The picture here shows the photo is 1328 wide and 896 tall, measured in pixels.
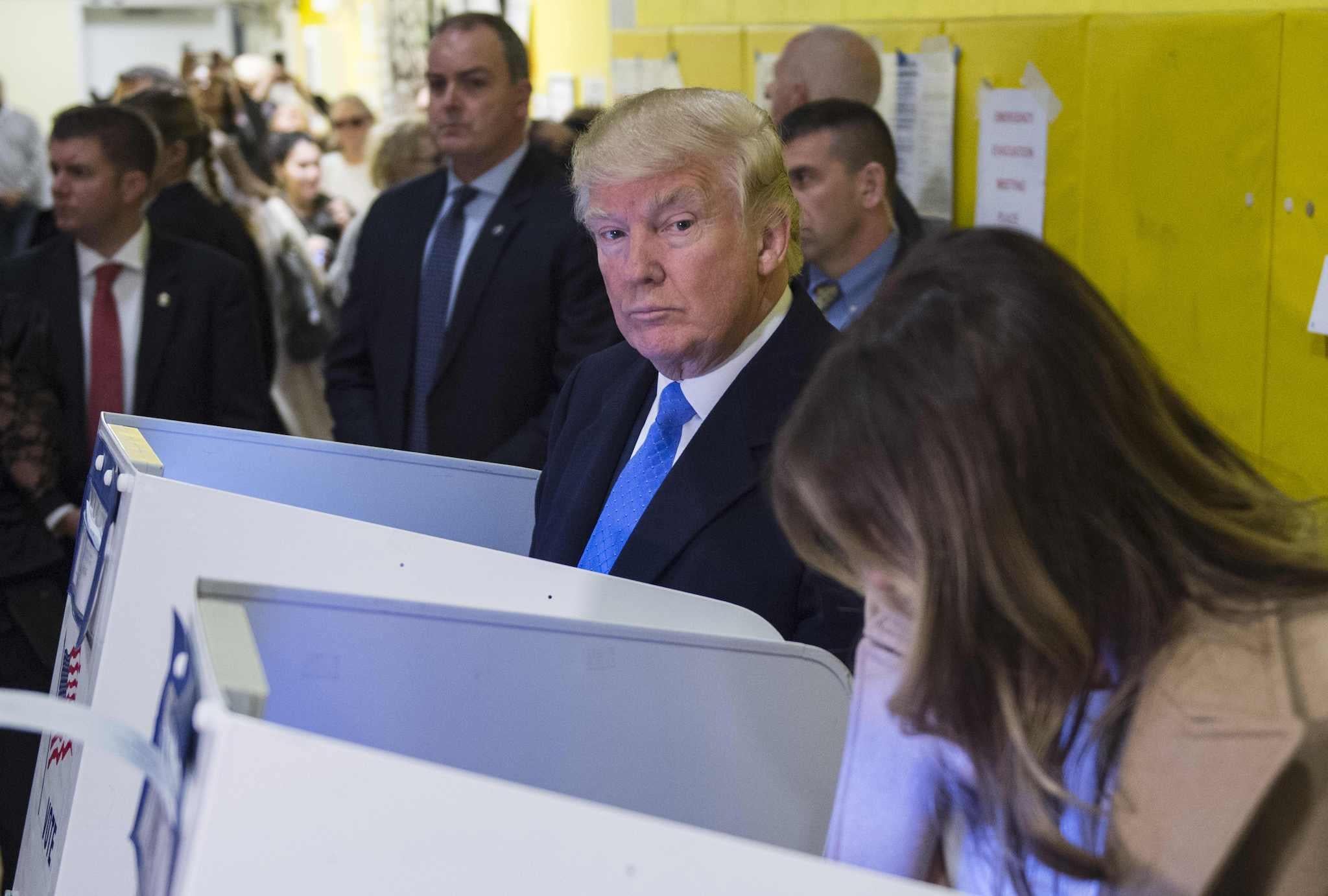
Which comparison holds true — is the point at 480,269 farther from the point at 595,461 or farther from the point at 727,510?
the point at 727,510

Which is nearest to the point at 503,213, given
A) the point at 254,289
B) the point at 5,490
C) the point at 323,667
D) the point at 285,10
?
the point at 5,490

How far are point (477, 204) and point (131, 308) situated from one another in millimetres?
843

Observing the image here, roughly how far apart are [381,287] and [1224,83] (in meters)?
1.88

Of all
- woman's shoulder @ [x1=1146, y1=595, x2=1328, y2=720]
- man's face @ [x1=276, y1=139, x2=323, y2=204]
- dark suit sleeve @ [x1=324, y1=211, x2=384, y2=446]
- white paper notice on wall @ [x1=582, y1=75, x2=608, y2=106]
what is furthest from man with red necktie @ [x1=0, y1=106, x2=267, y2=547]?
man's face @ [x1=276, y1=139, x2=323, y2=204]

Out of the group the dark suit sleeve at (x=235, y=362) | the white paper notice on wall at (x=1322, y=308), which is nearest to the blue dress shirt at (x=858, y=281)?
the white paper notice on wall at (x=1322, y=308)

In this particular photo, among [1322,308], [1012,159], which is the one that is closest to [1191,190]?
[1322,308]

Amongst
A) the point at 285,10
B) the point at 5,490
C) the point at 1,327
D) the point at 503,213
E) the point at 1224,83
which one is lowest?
the point at 5,490

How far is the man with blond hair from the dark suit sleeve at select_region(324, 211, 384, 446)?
1733 mm

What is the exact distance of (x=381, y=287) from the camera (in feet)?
11.7

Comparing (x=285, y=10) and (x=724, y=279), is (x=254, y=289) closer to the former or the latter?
(x=724, y=279)

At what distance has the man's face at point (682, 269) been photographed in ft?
5.96

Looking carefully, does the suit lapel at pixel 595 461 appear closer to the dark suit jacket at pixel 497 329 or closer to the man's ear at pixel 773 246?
the man's ear at pixel 773 246

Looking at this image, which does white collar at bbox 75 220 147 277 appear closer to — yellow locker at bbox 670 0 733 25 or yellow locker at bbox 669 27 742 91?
yellow locker at bbox 669 27 742 91

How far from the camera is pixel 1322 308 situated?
258 centimetres
